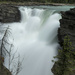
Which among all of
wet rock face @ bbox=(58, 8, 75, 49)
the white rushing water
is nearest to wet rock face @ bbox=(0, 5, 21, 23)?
the white rushing water

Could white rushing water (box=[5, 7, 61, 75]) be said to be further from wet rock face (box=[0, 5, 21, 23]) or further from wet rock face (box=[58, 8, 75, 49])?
wet rock face (box=[58, 8, 75, 49])

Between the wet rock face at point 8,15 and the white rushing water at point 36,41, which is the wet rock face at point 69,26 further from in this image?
the wet rock face at point 8,15

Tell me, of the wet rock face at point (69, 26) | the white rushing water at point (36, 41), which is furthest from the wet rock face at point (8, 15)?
the wet rock face at point (69, 26)

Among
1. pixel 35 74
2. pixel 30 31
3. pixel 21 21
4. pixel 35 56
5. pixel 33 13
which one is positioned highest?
pixel 33 13

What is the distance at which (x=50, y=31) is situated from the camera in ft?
43.7

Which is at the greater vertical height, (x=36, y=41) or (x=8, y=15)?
(x=8, y=15)

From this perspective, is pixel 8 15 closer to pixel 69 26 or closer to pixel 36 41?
pixel 36 41

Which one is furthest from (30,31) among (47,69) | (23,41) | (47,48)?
(47,69)

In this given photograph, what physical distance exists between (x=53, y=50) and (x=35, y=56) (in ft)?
6.27

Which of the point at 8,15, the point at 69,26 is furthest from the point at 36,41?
the point at 8,15

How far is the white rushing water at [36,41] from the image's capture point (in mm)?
9582

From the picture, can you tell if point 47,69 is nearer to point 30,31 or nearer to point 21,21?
point 30,31

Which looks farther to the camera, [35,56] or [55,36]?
[55,36]

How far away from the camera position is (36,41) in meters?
13.2
